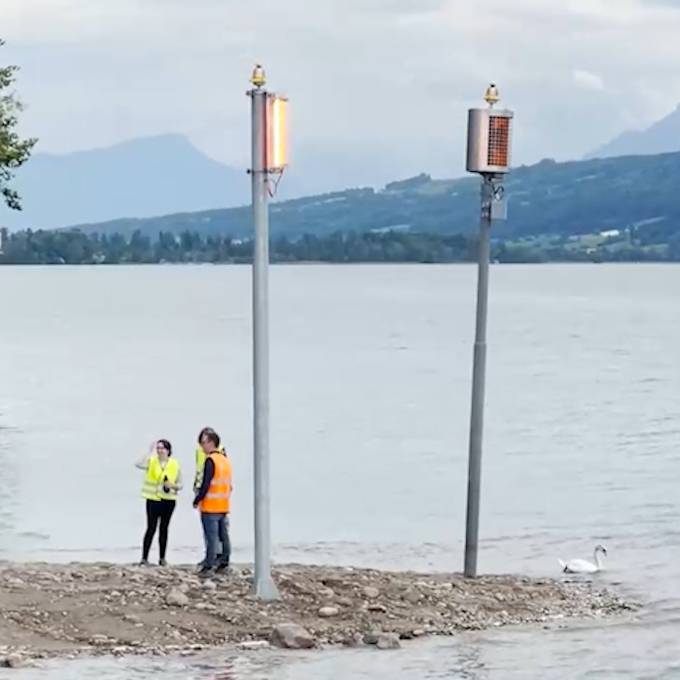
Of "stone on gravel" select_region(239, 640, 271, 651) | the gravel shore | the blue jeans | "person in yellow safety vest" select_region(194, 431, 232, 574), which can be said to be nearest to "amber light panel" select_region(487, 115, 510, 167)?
"person in yellow safety vest" select_region(194, 431, 232, 574)

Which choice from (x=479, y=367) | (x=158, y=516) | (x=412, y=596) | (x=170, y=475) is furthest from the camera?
(x=158, y=516)

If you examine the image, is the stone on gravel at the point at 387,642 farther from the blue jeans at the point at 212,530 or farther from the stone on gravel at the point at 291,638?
the blue jeans at the point at 212,530

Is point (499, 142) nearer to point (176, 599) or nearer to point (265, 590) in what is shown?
point (265, 590)

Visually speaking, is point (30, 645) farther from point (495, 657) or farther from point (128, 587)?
point (495, 657)

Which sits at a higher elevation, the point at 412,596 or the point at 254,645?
the point at 254,645

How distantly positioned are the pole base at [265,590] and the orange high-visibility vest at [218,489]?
1.67m

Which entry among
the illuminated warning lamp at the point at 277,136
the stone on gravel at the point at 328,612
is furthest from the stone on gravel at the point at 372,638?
the illuminated warning lamp at the point at 277,136

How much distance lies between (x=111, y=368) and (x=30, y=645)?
75142 millimetres

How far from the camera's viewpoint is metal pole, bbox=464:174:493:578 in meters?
21.1

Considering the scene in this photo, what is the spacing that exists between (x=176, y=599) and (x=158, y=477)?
417 centimetres

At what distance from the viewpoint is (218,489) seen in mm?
19703

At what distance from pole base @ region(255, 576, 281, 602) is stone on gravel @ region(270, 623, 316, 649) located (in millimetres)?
1120

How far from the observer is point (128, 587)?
18.5 meters

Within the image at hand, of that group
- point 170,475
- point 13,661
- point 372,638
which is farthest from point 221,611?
point 170,475
